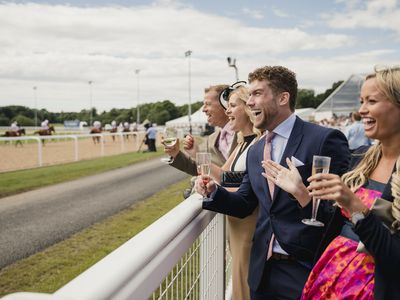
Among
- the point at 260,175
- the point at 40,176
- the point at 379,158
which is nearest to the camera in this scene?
the point at 379,158

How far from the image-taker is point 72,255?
235 inches

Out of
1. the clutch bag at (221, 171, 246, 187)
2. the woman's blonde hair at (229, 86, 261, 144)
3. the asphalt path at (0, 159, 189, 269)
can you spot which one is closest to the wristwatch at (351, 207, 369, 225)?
the clutch bag at (221, 171, 246, 187)

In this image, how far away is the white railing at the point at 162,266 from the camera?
1.02 meters

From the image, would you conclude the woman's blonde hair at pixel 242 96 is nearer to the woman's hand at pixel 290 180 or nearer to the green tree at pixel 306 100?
the woman's hand at pixel 290 180

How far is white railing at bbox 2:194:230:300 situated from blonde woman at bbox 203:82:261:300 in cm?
12

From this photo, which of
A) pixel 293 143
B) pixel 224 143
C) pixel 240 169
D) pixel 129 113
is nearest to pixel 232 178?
pixel 240 169

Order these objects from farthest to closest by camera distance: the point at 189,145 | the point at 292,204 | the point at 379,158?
the point at 189,145
the point at 292,204
the point at 379,158

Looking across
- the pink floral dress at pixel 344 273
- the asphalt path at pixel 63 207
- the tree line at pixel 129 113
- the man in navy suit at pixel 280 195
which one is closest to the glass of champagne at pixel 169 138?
the man in navy suit at pixel 280 195

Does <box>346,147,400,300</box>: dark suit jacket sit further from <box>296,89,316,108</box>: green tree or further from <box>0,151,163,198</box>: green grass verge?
<box>296,89,316,108</box>: green tree

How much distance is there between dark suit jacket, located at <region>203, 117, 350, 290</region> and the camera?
2.46 metres

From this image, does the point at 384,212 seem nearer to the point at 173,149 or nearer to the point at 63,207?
the point at 173,149

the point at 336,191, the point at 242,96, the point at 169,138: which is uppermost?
the point at 242,96

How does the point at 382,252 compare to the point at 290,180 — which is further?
the point at 290,180

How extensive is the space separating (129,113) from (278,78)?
455ft
